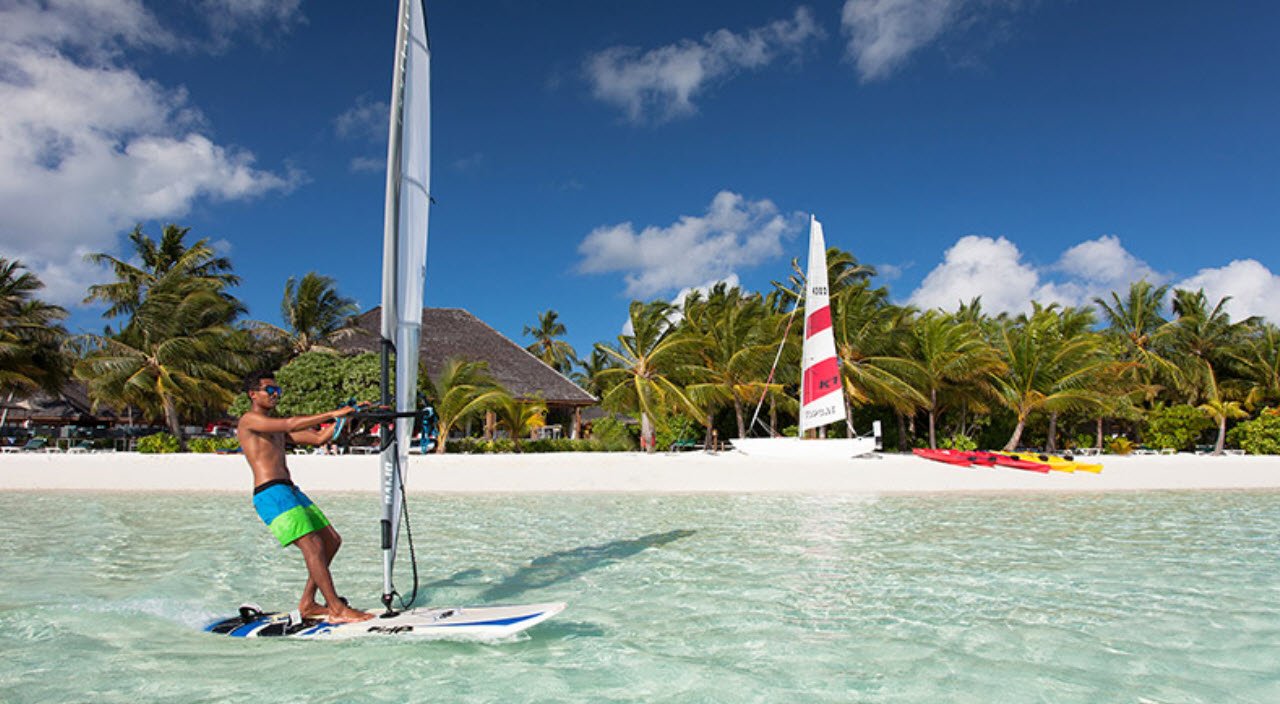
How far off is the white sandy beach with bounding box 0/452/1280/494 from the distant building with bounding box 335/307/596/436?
8841 mm

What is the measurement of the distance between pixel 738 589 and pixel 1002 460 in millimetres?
12780

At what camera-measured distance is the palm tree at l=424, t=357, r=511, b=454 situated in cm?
1919

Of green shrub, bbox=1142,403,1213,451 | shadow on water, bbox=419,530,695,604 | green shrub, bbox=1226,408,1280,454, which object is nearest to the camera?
shadow on water, bbox=419,530,695,604

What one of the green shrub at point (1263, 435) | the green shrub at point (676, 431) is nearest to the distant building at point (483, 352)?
the green shrub at point (676, 431)

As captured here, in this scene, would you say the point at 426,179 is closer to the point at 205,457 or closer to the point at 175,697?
the point at 175,697

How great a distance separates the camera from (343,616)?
418 centimetres

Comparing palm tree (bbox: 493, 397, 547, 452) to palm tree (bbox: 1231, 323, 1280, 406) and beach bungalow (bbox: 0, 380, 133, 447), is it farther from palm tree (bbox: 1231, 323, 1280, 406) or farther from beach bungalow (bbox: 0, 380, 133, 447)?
palm tree (bbox: 1231, 323, 1280, 406)

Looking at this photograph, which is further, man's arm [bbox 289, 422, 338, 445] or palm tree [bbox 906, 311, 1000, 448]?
palm tree [bbox 906, 311, 1000, 448]

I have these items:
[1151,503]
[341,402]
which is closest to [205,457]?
[341,402]

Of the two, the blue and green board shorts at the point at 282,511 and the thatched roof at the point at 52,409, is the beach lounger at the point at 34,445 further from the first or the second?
the blue and green board shorts at the point at 282,511

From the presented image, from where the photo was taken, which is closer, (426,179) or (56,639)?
(56,639)

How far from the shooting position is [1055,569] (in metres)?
6.51

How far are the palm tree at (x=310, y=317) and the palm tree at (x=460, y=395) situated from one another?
527 centimetres

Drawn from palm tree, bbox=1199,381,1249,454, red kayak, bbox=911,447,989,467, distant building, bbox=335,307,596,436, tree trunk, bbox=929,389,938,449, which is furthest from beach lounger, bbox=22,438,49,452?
palm tree, bbox=1199,381,1249,454
